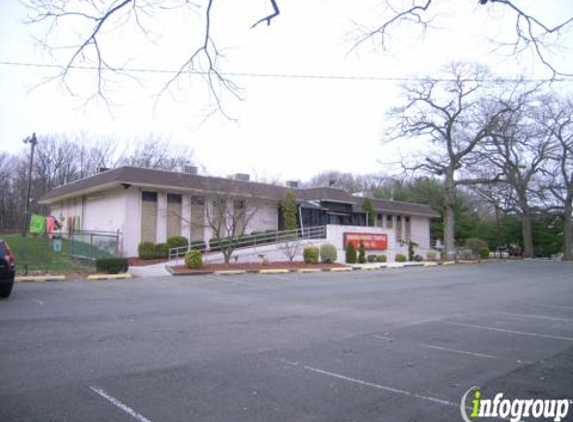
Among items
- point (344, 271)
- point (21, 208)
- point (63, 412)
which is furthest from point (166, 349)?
point (21, 208)

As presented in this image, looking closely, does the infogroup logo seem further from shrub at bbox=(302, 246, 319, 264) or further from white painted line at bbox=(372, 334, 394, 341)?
shrub at bbox=(302, 246, 319, 264)

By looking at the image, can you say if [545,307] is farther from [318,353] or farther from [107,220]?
[107,220]

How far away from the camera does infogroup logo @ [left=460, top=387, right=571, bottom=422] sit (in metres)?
4.57

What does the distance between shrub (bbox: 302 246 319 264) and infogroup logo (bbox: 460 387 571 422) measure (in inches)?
956

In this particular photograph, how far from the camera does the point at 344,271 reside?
26422 millimetres

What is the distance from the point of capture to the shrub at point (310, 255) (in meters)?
29.4

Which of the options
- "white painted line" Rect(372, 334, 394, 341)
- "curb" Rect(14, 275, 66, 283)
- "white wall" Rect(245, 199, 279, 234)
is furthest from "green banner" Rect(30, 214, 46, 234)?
"white painted line" Rect(372, 334, 394, 341)

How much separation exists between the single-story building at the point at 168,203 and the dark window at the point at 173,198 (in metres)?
0.01

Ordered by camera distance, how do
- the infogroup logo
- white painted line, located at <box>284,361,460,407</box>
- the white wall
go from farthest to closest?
the white wall < white painted line, located at <box>284,361,460,407</box> < the infogroup logo

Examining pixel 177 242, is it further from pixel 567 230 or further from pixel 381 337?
pixel 567 230

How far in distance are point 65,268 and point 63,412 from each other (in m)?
18.0

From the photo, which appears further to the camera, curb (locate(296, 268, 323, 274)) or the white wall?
the white wall

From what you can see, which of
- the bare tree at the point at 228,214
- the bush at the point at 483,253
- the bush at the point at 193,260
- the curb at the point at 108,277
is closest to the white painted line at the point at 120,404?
the curb at the point at 108,277

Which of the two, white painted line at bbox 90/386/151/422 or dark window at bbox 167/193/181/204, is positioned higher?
dark window at bbox 167/193/181/204
